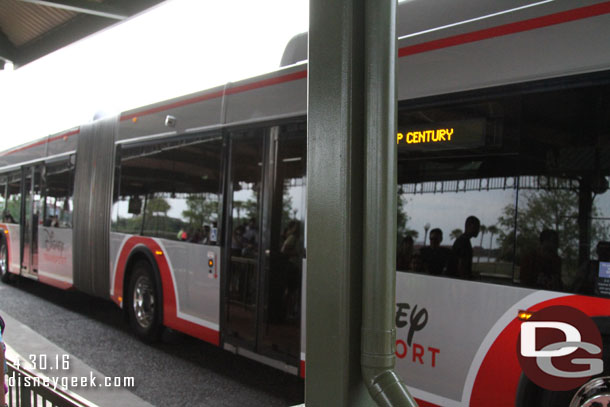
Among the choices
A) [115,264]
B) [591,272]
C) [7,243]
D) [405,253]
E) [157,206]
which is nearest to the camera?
[591,272]

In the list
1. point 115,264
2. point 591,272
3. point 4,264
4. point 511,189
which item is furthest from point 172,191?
point 4,264

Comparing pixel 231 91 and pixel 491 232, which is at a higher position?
pixel 231 91

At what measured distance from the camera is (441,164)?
13.6 ft

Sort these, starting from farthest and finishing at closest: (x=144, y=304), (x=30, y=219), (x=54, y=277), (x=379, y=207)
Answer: (x=30, y=219), (x=54, y=277), (x=144, y=304), (x=379, y=207)

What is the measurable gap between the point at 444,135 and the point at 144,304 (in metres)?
5.16

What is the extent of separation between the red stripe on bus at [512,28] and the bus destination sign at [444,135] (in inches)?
22.5

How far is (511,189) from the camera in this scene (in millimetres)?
3719

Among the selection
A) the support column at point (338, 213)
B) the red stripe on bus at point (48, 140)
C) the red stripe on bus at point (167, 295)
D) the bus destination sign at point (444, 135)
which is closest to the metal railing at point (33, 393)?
the support column at point (338, 213)

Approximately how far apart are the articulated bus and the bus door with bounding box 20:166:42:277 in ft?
19.8

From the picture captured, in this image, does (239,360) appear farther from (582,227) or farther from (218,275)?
(582,227)

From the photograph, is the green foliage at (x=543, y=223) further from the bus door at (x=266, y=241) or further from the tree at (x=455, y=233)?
the bus door at (x=266, y=241)

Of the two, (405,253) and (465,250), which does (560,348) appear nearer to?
(465,250)

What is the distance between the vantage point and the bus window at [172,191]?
6.45 meters

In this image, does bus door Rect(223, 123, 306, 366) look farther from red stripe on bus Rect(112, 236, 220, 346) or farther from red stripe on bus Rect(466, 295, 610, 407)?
red stripe on bus Rect(466, 295, 610, 407)
